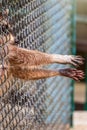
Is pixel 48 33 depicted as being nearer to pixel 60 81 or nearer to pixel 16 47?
pixel 60 81

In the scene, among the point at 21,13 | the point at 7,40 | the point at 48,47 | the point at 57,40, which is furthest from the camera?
the point at 57,40

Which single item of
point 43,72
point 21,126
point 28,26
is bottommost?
point 21,126

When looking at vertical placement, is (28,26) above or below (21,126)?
above

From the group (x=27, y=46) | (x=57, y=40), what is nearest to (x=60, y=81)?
(x=57, y=40)

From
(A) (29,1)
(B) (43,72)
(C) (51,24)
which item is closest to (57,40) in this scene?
(C) (51,24)

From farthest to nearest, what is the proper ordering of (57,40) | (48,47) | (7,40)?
(57,40), (48,47), (7,40)

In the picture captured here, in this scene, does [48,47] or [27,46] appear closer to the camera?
[27,46]
